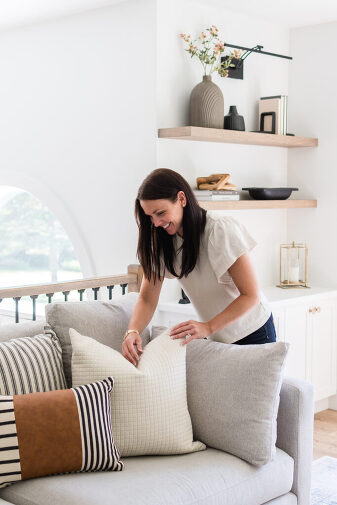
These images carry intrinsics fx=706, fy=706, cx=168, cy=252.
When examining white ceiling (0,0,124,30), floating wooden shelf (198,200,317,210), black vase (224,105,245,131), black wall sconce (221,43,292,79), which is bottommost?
floating wooden shelf (198,200,317,210)

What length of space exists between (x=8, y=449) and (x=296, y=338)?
8.28ft

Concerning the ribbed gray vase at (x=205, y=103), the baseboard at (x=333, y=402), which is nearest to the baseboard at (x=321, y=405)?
the baseboard at (x=333, y=402)

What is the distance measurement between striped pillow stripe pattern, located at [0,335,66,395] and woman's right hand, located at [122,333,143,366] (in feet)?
0.81

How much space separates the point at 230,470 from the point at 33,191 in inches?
119

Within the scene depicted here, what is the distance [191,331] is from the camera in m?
2.62

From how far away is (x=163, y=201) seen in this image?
2625 mm

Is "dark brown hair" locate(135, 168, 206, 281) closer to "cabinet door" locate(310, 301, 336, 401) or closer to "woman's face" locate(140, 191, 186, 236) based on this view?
"woman's face" locate(140, 191, 186, 236)

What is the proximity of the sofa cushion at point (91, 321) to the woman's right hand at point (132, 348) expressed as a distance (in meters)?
0.13

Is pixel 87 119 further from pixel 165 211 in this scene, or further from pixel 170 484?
pixel 170 484

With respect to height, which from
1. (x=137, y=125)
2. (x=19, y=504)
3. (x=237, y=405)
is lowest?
(x=19, y=504)

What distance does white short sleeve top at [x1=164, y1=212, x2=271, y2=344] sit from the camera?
8.68ft

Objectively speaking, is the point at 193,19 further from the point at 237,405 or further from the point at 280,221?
the point at 237,405

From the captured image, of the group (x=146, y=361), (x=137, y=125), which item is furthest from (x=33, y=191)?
(x=146, y=361)

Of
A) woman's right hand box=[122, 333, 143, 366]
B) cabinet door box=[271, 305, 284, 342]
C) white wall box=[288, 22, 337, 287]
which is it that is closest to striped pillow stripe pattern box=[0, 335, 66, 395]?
woman's right hand box=[122, 333, 143, 366]
